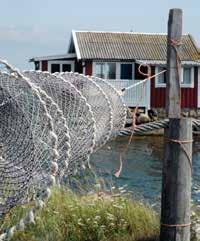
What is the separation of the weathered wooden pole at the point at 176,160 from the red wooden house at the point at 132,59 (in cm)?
2766

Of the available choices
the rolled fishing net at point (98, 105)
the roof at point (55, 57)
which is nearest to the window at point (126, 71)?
the roof at point (55, 57)

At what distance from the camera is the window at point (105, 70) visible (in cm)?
3312

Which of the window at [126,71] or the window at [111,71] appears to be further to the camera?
the window at [126,71]

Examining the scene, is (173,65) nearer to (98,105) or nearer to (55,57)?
(98,105)

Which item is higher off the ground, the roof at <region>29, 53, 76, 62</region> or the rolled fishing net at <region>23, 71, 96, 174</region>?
the roof at <region>29, 53, 76, 62</region>

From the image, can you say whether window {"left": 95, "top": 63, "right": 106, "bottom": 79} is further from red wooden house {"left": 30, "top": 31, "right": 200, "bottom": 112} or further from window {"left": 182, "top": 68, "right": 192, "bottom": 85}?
window {"left": 182, "top": 68, "right": 192, "bottom": 85}

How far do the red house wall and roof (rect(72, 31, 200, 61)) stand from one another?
1058 mm

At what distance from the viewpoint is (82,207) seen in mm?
5328

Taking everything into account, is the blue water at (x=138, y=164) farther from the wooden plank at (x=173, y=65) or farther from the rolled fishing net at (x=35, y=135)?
the wooden plank at (x=173, y=65)

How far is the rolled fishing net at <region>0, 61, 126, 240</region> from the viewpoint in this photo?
357 centimetres

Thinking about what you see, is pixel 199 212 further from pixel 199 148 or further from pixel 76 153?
pixel 199 148

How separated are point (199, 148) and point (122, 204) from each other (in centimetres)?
Result: 1875

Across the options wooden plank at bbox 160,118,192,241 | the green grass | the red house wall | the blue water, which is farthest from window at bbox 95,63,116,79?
wooden plank at bbox 160,118,192,241

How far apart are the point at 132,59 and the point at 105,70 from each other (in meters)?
1.58
